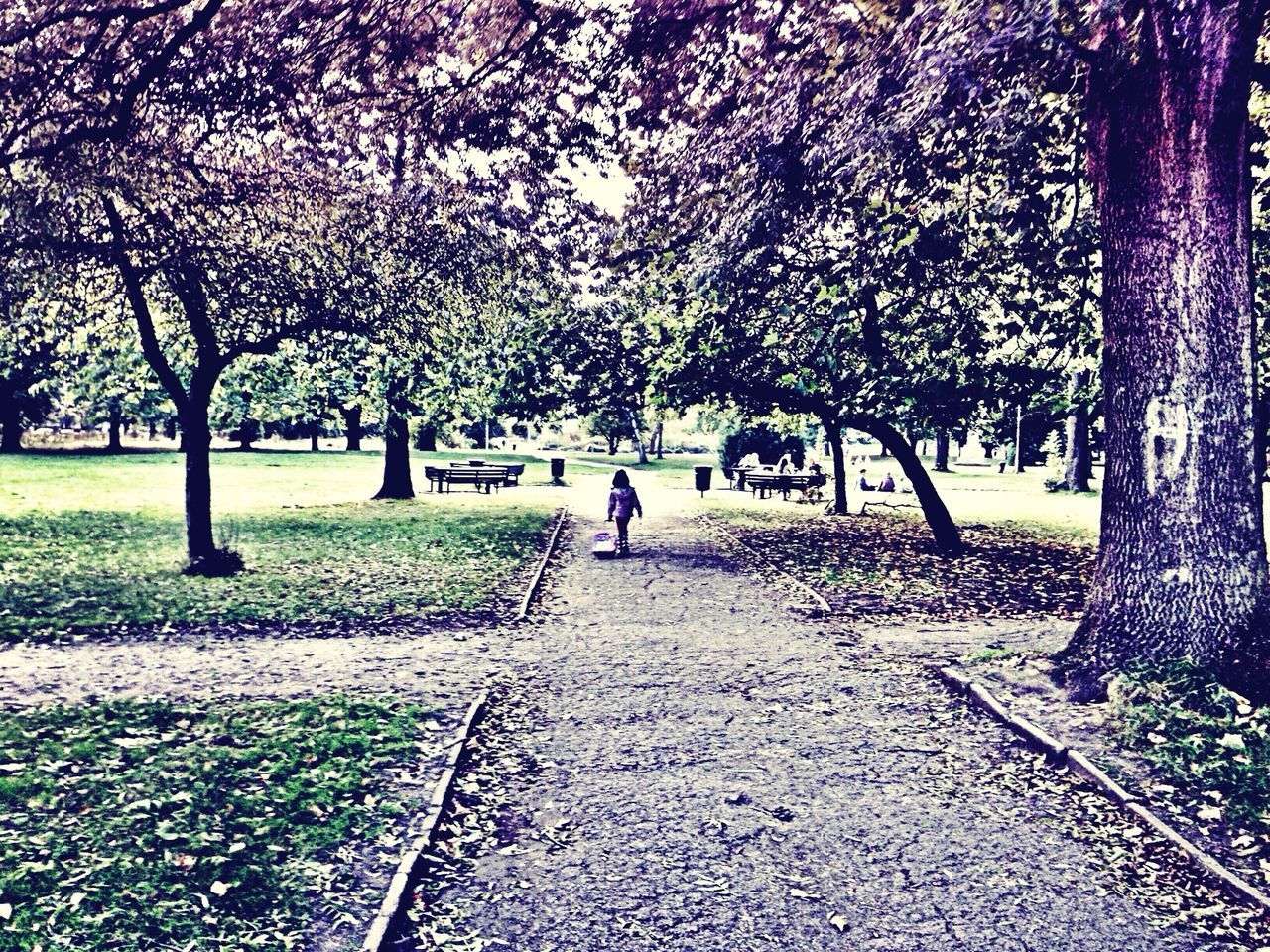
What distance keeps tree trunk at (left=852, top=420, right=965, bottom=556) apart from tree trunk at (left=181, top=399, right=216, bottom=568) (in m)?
11.2

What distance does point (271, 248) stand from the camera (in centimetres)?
1203

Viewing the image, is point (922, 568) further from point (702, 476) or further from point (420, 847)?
point (702, 476)

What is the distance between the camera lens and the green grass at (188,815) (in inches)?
157

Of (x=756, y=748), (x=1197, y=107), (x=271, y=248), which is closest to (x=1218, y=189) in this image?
(x=1197, y=107)

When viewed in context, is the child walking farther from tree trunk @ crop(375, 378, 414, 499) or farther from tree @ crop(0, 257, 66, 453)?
tree trunk @ crop(375, 378, 414, 499)

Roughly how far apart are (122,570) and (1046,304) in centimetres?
1391

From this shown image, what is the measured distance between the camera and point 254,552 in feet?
51.2

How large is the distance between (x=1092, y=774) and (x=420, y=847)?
158 inches

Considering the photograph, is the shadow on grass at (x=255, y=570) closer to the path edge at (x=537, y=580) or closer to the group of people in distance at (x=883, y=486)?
the path edge at (x=537, y=580)

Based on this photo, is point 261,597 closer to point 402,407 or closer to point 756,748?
point 756,748

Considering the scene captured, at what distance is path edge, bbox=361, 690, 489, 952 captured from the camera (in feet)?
12.9

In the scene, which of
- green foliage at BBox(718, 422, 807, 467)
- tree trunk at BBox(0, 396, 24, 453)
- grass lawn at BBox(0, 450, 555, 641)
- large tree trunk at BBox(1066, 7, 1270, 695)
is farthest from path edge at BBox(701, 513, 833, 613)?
tree trunk at BBox(0, 396, 24, 453)

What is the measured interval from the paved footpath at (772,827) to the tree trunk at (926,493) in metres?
8.96

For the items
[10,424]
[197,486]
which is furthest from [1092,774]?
[10,424]
